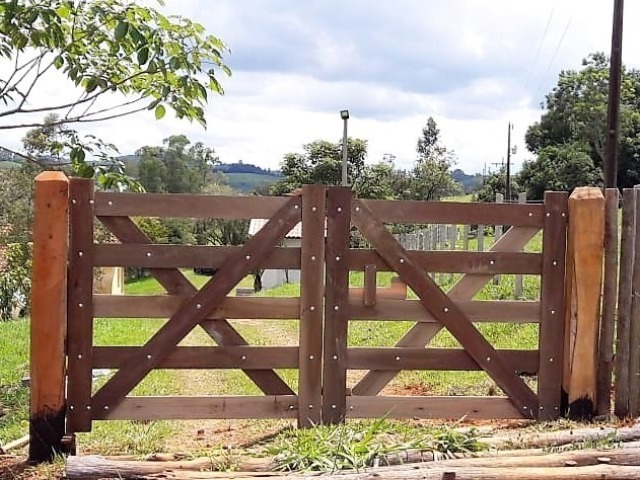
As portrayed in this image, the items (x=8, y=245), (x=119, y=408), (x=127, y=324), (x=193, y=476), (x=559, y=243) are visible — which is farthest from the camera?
(x=8, y=245)

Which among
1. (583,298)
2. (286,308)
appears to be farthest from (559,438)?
(286,308)

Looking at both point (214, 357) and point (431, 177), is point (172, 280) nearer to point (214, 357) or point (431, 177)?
point (214, 357)

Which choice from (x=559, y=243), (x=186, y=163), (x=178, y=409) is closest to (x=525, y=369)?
(x=559, y=243)

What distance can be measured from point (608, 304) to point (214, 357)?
269cm

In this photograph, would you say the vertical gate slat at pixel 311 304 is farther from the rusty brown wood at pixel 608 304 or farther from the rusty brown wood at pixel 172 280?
the rusty brown wood at pixel 608 304

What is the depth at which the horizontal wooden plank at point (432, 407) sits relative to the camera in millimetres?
4758

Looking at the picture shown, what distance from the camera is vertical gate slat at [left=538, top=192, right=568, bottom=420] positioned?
4840 millimetres

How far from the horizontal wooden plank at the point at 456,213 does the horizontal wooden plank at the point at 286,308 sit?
20.8 inches

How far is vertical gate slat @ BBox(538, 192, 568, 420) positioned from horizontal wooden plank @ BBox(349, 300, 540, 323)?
0.35 feet

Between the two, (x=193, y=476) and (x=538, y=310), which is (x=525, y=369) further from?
(x=193, y=476)

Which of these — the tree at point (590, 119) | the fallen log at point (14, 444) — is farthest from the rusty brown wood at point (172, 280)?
the tree at point (590, 119)

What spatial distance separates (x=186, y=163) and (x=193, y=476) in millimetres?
60402

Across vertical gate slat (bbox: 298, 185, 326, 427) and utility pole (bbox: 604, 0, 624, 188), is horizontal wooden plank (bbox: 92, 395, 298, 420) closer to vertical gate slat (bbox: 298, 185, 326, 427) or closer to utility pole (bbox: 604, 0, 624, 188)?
vertical gate slat (bbox: 298, 185, 326, 427)

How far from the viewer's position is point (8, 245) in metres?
18.8
